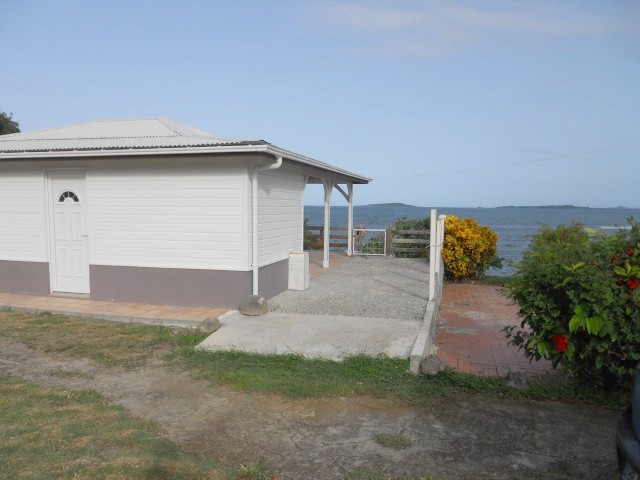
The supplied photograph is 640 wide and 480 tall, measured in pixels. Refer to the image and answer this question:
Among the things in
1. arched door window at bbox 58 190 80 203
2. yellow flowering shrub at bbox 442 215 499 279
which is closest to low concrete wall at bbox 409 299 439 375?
yellow flowering shrub at bbox 442 215 499 279

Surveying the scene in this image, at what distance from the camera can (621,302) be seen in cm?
434

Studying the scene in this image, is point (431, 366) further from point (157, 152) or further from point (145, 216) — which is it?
point (145, 216)

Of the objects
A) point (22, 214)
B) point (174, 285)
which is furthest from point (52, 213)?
point (174, 285)

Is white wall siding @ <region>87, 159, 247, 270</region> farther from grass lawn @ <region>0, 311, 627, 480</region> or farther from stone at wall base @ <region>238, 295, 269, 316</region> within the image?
grass lawn @ <region>0, 311, 627, 480</region>

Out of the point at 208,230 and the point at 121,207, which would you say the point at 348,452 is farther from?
the point at 121,207

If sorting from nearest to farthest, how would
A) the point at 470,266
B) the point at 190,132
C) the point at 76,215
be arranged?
1. the point at 76,215
2. the point at 190,132
3. the point at 470,266

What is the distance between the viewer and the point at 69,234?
926 cm

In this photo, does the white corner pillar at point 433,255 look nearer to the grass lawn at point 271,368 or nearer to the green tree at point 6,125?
the grass lawn at point 271,368

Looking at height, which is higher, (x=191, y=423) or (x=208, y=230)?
→ (x=208, y=230)

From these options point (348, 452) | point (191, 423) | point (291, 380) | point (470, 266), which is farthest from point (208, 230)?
point (470, 266)

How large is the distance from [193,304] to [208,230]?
1282 mm

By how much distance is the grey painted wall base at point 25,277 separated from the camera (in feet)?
30.8

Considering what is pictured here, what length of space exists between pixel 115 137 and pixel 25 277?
10.2 feet

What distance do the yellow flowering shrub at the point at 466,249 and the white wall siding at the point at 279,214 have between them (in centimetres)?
405
